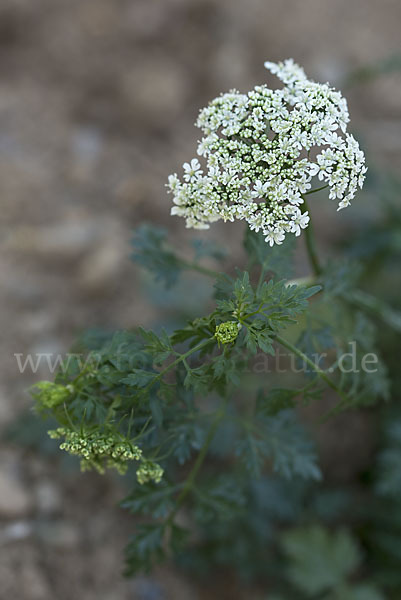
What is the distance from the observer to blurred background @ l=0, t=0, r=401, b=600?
2.30 m

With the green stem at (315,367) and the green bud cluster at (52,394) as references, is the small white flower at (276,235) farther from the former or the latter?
the green bud cluster at (52,394)

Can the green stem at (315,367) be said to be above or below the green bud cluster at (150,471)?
above

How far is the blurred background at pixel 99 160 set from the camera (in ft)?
7.55

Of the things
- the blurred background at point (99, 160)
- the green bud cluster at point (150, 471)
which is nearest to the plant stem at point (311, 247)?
the green bud cluster at point (150, 471)

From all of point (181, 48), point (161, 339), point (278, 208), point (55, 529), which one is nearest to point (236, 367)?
point (161, 339)

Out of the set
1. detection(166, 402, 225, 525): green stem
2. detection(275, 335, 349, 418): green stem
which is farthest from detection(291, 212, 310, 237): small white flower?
detection(166, 402, 225, 525): green stem

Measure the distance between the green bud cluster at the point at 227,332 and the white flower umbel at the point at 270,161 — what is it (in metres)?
0.24

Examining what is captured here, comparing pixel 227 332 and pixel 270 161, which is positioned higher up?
pixel 270 161

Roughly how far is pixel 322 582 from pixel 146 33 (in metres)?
3.34

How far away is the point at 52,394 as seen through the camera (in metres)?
1.49

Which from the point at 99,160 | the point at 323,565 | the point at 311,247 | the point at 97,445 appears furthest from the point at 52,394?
the point at 99,160

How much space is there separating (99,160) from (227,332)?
2.39 meters

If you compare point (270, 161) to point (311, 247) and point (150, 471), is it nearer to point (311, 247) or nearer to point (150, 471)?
point (311, 247)

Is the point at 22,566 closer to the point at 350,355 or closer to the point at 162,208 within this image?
the point at 350,355
